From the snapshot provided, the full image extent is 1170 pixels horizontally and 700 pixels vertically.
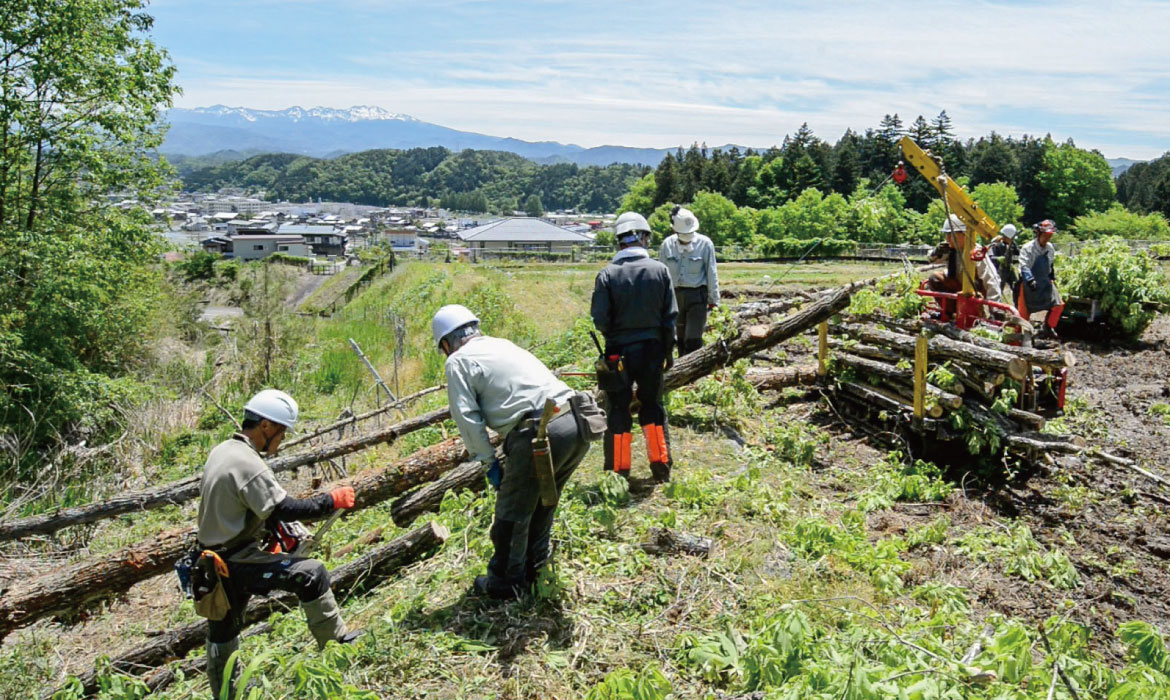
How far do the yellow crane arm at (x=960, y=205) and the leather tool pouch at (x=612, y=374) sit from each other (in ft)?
19.2

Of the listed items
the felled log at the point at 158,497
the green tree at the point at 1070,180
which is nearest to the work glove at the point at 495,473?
the felled log at the point at 158,497

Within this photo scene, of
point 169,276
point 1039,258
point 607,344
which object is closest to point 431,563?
point 607,344

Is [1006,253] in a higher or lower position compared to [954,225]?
lower

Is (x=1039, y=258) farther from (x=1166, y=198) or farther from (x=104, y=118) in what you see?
(x=1166, y=198)

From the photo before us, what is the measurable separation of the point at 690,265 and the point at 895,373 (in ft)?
8.14

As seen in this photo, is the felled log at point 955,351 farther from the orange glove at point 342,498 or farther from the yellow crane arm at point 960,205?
the orange glove at point 342,498

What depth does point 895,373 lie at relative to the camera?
8266mm

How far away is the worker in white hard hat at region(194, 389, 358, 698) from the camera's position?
4215 mm

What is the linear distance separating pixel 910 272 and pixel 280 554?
916cm

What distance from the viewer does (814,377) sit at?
9984 millimetres

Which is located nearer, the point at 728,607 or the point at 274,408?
the point at 274,408

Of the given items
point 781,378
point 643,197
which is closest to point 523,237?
point 643,197

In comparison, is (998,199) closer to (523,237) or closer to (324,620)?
(523,237)

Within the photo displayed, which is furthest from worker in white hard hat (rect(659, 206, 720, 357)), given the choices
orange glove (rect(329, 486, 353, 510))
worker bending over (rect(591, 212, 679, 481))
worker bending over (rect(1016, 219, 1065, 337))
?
worker bending over (rect(1016, 219, 1065, 337))
